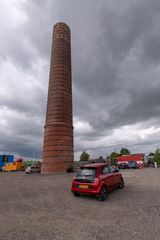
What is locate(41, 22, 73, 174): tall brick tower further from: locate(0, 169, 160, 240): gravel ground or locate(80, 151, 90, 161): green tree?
locate(80, 151, 90, 161): green tree

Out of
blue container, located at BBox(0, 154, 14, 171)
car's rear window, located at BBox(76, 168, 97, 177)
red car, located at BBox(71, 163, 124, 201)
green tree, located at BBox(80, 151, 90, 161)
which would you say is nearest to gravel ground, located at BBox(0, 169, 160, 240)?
red car, located at BBox(71, 163, 124, 201)

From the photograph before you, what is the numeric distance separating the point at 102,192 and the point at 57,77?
87.7 feet

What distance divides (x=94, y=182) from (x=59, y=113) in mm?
22337

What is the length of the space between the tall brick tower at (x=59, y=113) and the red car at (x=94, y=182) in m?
19.9

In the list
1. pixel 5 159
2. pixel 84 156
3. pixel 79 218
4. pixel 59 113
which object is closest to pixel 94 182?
pixel 79 218

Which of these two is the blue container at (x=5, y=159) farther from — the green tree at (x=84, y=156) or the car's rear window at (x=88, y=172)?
the green tree at (x=84, y=156)

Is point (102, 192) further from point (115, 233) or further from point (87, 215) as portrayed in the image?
point (115, 233)

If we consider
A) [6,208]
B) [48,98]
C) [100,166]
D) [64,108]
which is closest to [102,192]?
[100,166]

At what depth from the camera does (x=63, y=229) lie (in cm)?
527

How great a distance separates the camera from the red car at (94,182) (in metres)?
8.80

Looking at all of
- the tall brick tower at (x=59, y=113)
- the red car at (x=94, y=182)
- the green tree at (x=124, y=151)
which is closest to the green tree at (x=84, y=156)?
the green tree at (x=124, y=151)

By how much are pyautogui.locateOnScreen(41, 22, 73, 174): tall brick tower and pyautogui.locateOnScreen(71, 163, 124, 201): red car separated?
19.9 m

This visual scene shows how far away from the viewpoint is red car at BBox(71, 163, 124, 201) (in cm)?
880

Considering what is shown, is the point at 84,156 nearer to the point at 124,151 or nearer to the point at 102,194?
the point at 124,151
